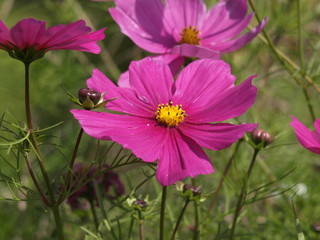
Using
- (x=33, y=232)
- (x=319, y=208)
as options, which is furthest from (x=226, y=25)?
(x=33, y=232)

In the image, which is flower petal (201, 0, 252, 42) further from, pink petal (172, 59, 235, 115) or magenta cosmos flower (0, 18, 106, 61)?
magenta cosmos flower (0, 18, 106, 61)

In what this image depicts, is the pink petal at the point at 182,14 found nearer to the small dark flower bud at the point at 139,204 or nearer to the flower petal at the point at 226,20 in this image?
the flower petal at the point at 226,20

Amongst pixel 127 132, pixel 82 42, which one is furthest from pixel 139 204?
pixel 82 42

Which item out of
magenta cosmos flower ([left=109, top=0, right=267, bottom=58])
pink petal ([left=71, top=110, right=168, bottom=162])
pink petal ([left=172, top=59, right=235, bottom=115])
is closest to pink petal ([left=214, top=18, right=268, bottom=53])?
magenta cosmos flower ([left=109, top=0, right=267, bottom=58])

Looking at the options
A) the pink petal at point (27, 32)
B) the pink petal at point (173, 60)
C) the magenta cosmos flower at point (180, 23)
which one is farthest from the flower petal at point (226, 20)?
the pink petal at point (27, 32)

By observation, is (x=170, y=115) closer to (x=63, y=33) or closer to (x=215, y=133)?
(x=215, y=133)
